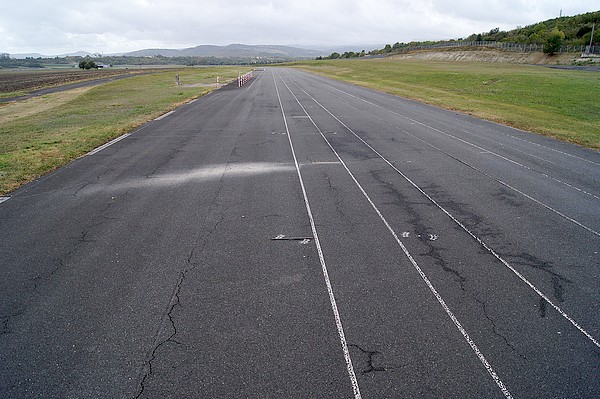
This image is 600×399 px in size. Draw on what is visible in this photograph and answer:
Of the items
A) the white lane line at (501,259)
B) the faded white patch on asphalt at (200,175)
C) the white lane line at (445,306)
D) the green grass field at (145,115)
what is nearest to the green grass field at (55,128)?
the green grass field at (145,115)

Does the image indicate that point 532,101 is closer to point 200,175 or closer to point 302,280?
point 200,175

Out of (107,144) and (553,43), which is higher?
(553,43)

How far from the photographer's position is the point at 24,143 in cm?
1677

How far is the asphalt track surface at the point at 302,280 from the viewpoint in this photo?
4.83m

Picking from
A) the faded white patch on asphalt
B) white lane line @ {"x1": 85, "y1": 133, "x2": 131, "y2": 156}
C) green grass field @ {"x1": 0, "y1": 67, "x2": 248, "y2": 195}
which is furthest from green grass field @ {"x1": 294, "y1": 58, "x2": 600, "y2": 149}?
green grass field @ {"x1": 0, "y1": 67, "x2": 248, "y2": 195}

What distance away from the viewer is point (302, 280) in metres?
6.78

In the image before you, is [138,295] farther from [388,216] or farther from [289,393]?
[388,216]

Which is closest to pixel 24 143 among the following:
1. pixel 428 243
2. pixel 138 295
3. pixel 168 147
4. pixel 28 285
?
pixel 168 147

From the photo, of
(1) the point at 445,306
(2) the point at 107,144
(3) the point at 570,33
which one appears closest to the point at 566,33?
(3) the point at 570,33

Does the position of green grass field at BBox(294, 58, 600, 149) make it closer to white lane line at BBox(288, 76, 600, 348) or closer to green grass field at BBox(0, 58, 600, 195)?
green grass field at BBox(0, 58, 600, 195)

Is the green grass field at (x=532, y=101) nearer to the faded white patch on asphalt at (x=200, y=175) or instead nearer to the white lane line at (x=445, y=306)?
the white lane line at (x=445, y=306)

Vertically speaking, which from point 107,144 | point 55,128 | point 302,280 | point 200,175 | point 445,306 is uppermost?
point 55,128

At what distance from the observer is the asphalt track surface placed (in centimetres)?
483

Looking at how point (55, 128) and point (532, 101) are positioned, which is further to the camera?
point (532, 101)
